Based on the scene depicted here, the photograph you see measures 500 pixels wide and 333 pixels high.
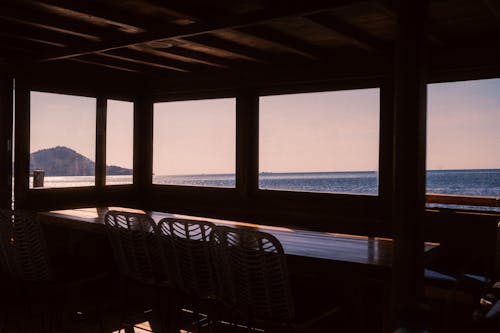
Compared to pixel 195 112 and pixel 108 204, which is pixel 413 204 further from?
pixel 195 112

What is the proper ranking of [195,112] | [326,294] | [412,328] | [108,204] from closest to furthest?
[412,328], [326,294], [108,204], [195,112]

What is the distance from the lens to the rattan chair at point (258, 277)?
2.17 m

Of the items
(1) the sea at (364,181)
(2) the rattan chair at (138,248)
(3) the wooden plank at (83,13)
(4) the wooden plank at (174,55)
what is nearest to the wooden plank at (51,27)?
(3) the wooden plank at (83,13)

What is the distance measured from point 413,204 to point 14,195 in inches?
167

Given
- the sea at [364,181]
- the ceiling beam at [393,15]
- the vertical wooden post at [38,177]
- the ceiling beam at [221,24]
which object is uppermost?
the ceiling beam at [393,15]

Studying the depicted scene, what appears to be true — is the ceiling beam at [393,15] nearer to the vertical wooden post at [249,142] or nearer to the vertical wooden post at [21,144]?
the vertical wooden post at [249,142]

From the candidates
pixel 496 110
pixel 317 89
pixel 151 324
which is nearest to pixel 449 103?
pixel 496 110

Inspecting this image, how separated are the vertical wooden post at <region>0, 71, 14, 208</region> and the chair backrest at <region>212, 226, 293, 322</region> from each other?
3.52 meters

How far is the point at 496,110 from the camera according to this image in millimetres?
30719

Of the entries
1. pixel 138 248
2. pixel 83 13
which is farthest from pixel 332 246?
pixel 83 13

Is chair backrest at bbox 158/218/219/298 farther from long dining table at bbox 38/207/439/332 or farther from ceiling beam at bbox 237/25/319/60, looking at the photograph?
ceiling beam at bbox 237/25/319/60

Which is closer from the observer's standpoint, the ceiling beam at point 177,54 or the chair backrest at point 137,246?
the chair backrest at point 137,246

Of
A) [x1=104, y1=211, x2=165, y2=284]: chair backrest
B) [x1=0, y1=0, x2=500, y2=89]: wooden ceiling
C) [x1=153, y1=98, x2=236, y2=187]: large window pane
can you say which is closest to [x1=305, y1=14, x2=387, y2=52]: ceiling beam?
[x1=0, y1=0, x2=500, y2=89]: wooden ceiling

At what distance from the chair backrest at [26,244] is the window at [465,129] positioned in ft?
100
